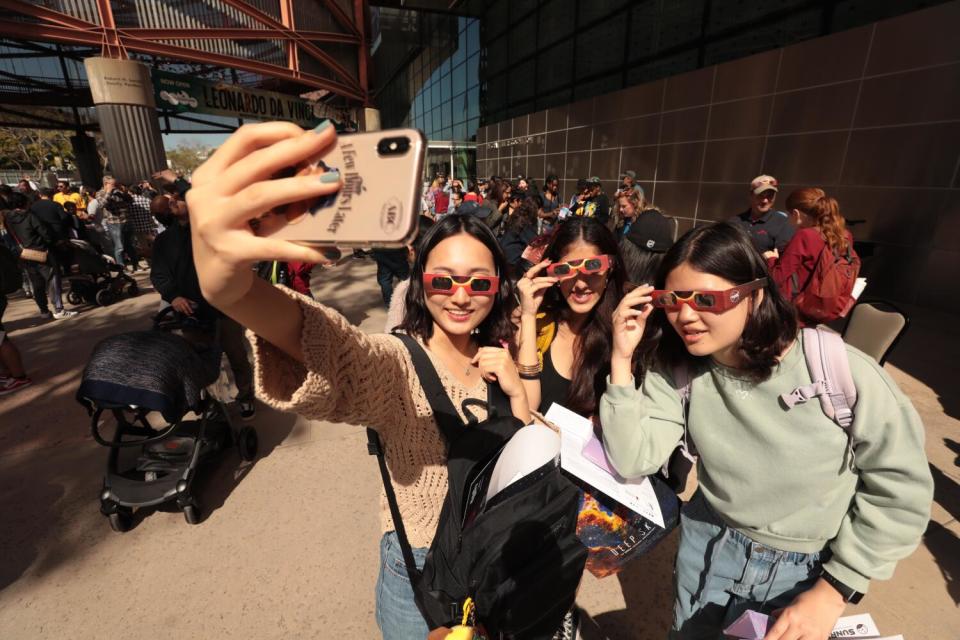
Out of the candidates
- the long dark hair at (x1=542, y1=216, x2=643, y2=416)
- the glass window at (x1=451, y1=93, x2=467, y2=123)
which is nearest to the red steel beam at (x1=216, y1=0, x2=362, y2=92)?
the glass window at (x1=451, y1=93, x2=467, y2=123)

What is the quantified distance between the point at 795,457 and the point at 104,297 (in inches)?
429

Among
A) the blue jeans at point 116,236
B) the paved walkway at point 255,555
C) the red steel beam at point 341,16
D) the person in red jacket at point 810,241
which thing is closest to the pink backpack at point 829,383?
the paved walkway at point 255,555

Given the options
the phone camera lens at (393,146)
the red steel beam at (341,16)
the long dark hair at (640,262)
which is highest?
the red steel beam at (341,16)

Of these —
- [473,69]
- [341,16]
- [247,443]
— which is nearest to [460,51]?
[473,69]

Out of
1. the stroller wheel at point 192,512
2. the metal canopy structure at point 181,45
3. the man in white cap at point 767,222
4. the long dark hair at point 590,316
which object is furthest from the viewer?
the metal canopy structure at point 181,45

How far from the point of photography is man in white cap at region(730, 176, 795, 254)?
4.59 meters

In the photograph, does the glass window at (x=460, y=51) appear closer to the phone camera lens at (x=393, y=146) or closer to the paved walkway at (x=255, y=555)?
the paved walkway at (x=255, y=555)

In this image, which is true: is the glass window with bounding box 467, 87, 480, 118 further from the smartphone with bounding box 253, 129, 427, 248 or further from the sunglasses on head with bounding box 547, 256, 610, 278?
the smartphone with bounding box 253, 129, 427, 248

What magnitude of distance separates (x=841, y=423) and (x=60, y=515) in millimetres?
4805

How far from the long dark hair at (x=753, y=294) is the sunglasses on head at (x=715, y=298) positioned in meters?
0.03

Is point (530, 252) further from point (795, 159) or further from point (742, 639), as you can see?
point (795, 159)

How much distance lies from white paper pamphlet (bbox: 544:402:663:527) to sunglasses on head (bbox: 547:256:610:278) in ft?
2.68

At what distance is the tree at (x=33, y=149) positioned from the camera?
37.3 m

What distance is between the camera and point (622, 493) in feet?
5.30
